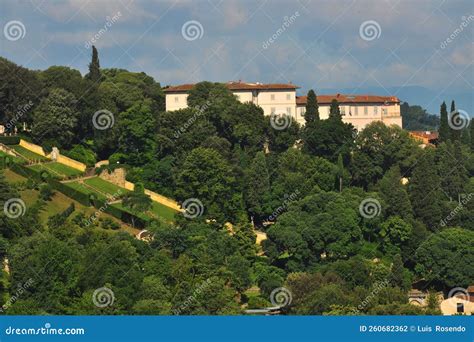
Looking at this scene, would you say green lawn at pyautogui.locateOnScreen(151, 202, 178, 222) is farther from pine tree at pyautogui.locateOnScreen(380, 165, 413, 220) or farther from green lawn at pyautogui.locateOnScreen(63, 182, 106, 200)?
pine tree at pyautogui.locateOnScreen(380, 165, 413, 220)

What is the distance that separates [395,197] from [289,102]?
16.6 m

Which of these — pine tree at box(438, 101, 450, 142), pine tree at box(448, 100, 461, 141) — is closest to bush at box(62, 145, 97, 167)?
pine tree at box(438, 101, 450, 142)

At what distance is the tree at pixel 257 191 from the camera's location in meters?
54.8

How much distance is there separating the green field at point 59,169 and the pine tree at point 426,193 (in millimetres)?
16290

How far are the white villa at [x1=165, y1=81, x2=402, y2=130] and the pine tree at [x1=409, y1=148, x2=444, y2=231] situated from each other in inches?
495

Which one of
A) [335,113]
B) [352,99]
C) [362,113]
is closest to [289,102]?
[352,99]

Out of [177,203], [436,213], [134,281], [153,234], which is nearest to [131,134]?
[177,203]

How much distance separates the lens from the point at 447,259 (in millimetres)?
49281

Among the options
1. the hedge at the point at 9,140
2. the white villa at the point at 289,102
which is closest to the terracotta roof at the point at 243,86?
the white villa at the point at 289,102

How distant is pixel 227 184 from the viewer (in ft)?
177

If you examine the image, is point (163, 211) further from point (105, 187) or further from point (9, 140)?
point (9, 140)

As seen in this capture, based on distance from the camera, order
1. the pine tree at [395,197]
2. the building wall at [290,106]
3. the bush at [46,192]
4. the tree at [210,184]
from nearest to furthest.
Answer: the bush at [46,192]
the tree at [210,184]
the pine tree at [395,197]
the building wall at [290,106]

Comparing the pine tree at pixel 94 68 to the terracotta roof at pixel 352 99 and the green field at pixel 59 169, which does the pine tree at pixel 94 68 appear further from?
the terracotta roof at pixel 352 99

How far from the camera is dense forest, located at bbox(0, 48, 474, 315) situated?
3806cm
